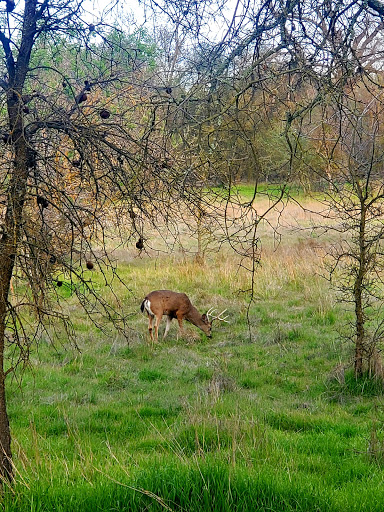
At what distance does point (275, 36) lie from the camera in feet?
14.2

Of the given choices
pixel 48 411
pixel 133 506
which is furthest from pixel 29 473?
pixel 48 411

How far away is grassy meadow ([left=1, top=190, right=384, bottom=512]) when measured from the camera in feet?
12.5

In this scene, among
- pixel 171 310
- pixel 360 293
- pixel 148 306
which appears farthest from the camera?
pixel 171 310

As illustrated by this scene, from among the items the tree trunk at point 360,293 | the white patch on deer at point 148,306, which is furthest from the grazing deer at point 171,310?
the tree trunk at point 360,293

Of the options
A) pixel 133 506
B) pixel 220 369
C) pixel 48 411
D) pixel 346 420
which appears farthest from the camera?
pixel 220 369

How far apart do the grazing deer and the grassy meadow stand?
11.9 inches

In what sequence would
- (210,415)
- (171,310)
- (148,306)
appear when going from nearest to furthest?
(210,415) < (148,306) < (171,310)

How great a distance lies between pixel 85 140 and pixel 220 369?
5602mm

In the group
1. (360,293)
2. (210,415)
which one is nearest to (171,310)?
(360,293)

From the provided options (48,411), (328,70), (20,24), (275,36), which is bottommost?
(48,411)

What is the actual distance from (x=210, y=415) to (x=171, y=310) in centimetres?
597

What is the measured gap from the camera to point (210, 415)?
6.58m

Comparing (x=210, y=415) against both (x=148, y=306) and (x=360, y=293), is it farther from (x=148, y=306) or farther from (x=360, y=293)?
(x=148, y=306)

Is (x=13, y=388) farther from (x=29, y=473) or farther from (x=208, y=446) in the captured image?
(x=29, y=473)
